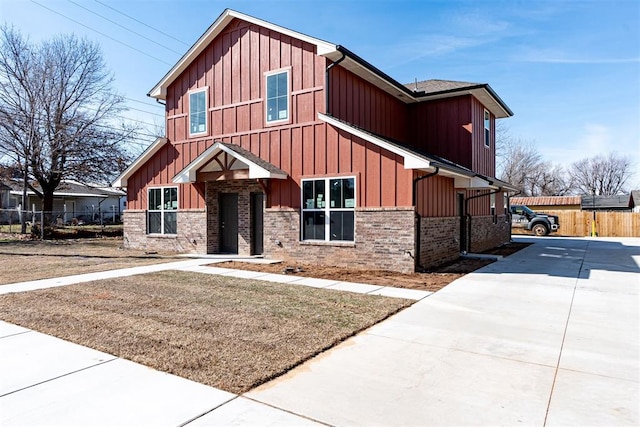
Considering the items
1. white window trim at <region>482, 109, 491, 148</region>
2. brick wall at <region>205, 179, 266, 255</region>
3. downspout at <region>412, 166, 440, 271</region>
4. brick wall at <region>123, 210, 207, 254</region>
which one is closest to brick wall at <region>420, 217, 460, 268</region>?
downspout at <region>412, 166, 440, 271</region>

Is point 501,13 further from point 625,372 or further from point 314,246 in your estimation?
point 625,372

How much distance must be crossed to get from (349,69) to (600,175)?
62.0m

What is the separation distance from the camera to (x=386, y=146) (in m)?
9.98

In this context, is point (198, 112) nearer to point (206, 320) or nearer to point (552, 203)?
point (206, 320)

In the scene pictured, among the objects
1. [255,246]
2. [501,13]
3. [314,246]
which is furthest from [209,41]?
[501,13]

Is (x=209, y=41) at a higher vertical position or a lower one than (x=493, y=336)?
higher

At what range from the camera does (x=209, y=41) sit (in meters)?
14.0

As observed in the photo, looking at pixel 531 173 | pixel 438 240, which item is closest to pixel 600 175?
pixel 531 173

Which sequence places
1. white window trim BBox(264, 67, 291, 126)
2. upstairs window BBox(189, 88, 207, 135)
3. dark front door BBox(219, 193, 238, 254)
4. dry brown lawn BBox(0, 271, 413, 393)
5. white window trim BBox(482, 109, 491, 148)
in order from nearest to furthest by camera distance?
dry brown lawn BBox(0, 271, 413, 393) < white window trim BBox(264, 67, 291, 126) < dark front door BBox(219, 193, 238, 254) < upstairs window BBox(189, 88, 207, 135) < white window trim BBox(482, 109, 491, 148)

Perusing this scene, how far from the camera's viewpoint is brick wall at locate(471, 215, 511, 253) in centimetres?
1540

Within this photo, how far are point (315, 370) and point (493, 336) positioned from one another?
254 centimetres

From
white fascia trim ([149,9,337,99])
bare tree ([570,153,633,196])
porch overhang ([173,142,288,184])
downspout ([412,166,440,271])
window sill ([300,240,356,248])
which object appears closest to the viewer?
downspout ([412,166,440,271])

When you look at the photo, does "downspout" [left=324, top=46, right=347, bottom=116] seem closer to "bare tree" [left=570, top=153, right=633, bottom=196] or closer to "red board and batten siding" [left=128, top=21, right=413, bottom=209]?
"red board and batten siding" [left=128, top=21, right=413, bottom=209]

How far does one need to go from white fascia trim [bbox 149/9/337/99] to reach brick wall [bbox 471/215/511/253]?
8.62 m
